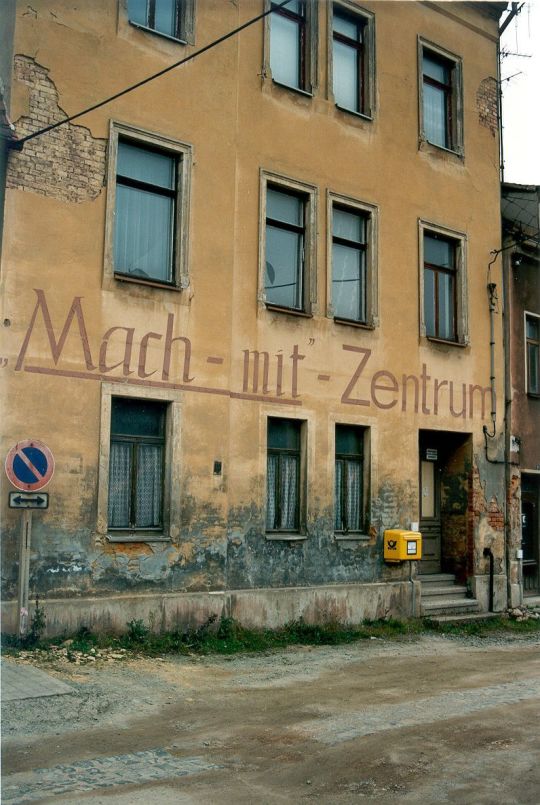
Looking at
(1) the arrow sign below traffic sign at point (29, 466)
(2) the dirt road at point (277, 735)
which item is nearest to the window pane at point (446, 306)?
(2) the dirt road at point (277, 735)

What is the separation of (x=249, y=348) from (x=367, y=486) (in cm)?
315

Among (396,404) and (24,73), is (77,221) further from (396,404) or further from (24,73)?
(396,404)

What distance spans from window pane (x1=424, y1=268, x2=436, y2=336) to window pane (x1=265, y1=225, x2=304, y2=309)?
9.45ft

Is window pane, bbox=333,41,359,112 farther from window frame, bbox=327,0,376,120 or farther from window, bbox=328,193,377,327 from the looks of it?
window, bbox=328,193,377,327

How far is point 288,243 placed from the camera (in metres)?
13.5

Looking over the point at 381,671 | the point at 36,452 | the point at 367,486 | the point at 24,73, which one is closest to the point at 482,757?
the point at 381,671

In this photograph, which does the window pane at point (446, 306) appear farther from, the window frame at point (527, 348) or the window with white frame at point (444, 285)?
the window frame at point (527, 348)

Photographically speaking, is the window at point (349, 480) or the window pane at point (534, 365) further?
the window pane at point (534, 365)

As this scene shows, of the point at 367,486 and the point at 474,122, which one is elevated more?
the point at 474,122

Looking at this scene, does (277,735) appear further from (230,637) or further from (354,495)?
(354,495)

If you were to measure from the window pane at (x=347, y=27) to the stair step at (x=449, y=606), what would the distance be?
9.47 metres

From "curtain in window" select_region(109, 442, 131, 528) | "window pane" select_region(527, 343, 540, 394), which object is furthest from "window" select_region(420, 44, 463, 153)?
"curtain in window" select_region(109, 442, 131, 528)

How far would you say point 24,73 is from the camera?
418 inches

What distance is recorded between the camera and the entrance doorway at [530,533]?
17062 millimetres
